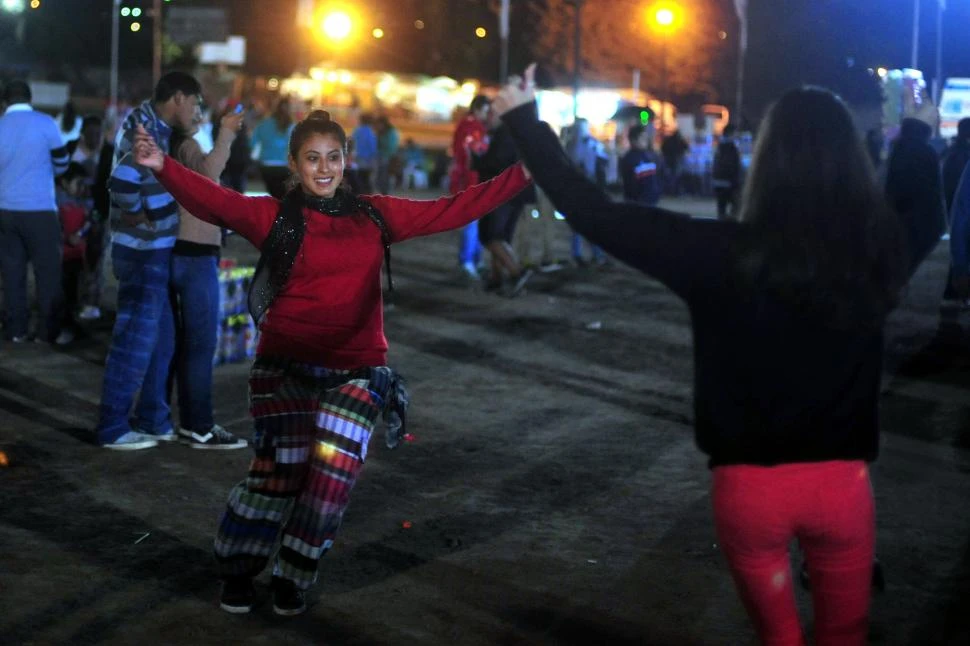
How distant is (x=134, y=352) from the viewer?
304 inches

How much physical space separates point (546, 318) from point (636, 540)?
754 centimetres

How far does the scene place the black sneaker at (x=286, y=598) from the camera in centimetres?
514

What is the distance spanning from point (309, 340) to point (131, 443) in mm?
3204

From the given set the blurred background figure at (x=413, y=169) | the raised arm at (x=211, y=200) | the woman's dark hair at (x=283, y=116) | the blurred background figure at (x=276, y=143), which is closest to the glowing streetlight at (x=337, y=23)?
the blurred background figure at (x=413, y=169)

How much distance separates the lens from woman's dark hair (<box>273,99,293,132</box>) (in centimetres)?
1792

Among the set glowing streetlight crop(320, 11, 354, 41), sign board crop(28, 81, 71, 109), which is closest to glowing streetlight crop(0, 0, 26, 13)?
glowing streetlight crop(320, 11, 354, 41)

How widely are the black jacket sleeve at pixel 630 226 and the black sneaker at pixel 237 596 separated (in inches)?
86.2

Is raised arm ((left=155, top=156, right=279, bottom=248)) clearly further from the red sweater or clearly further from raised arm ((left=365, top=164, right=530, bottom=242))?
raised arm ((left=365, top=164, right=530, bottom=242))

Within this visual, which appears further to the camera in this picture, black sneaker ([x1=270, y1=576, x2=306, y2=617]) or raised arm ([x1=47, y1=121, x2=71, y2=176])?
raised arm ([x1=47, y1=121, x2=71, y2=176])

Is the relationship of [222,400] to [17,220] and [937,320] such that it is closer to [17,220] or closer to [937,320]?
[17,220]

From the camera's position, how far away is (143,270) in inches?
299

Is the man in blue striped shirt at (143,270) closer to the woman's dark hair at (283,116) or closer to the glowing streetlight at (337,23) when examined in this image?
the woman's dark hair at (283,116)

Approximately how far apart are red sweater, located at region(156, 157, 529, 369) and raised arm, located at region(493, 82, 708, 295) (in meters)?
1.18

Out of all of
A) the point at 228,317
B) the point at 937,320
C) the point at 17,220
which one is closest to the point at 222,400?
the point at 228,317
